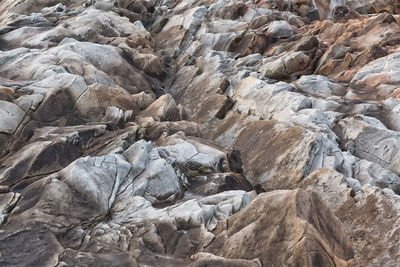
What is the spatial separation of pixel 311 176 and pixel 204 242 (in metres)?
8.06

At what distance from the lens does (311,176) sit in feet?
64.4

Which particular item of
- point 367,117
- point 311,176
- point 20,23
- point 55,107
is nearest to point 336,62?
point 367,117

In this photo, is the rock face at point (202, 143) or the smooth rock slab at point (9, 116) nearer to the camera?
the rock face at point (202, 143)

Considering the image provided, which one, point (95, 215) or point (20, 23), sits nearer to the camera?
point (95, 215)

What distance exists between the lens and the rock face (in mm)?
13992

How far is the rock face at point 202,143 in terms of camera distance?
1399 cm

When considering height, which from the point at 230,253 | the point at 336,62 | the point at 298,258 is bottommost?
the point at 336,62

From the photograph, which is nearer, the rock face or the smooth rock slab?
the rock face

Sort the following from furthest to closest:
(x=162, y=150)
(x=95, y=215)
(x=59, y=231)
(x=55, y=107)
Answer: (x=55, y=107) < (x=162, y=150) < (x=95, y=215) < (x=59, y=231)

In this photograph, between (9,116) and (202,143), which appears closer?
(9,116)

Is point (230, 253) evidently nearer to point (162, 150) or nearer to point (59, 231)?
point (59, 231)

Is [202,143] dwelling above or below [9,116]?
below

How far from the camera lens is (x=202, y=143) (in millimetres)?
24328

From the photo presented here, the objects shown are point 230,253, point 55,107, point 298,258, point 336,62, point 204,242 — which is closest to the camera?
point 298,258
